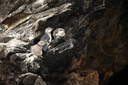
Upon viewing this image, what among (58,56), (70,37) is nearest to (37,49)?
(58,56)

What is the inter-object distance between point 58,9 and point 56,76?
6.06ft

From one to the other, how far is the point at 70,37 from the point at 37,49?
0.97 meters

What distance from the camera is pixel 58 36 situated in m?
3.88

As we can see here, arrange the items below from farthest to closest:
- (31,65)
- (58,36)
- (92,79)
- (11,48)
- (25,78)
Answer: (92,79)
(58,36)
(11,48)
(31,65)
(25,78)

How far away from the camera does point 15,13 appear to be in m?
4.49

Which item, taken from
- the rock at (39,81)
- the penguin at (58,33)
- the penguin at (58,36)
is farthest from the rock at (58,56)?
the rock at (39,81)

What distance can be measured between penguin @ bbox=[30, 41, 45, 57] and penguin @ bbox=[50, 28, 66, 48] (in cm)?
29

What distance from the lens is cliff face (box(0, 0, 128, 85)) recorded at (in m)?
3.57

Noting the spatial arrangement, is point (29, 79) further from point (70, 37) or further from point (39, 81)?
point (70, 37)

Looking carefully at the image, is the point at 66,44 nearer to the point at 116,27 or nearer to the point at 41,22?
the point at 41,22

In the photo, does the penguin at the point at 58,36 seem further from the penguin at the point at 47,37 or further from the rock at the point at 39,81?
the rock at the point at 39,81

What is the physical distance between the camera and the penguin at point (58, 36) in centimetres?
385

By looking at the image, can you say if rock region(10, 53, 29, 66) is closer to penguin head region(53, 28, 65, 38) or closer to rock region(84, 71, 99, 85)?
penguin head region(53, 28, 65, 38)

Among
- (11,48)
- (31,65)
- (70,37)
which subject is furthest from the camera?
(70,37)
